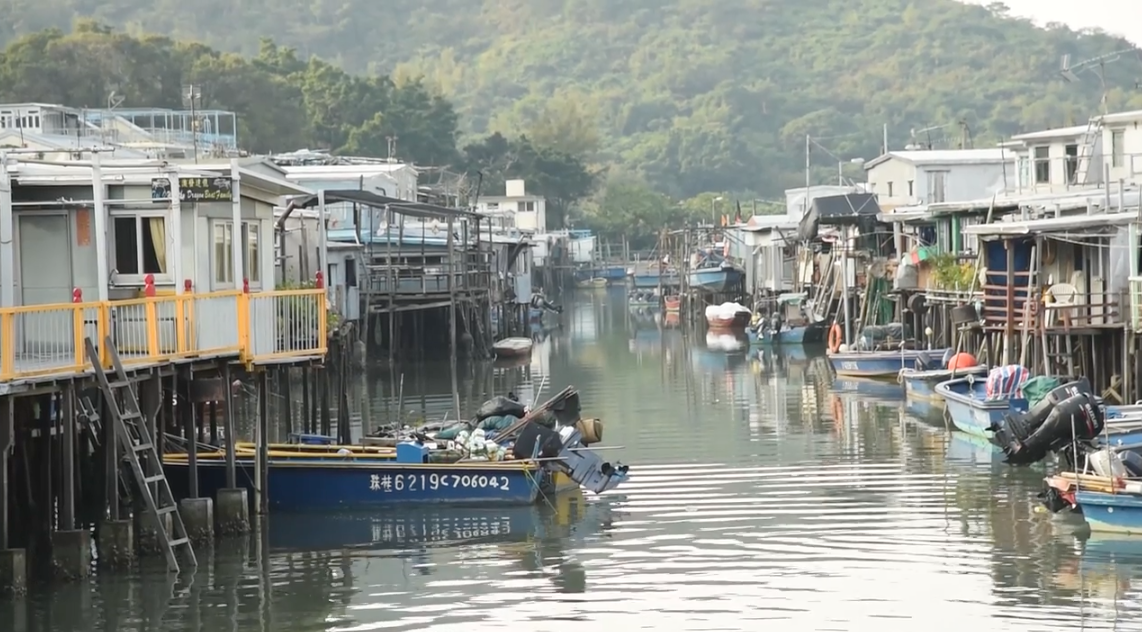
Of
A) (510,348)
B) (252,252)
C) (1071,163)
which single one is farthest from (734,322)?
(252,252)

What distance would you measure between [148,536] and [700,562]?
7.39m

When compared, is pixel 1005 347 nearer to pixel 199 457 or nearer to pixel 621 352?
pixel 199 457

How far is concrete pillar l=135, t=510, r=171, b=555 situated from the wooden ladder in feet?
0.54

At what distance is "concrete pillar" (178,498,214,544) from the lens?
26016mm

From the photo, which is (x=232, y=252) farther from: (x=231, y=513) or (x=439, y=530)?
(x=439, y=530)

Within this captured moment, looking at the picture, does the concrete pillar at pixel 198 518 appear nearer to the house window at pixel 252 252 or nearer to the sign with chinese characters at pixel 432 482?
the sign with chinese characters at pixel 432 482

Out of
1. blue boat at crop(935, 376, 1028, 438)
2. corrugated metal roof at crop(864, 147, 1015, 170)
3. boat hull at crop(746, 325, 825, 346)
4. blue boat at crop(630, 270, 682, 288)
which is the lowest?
blue boat at crop(935, 376, 1028, 438)

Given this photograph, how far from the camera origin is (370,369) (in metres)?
58.6

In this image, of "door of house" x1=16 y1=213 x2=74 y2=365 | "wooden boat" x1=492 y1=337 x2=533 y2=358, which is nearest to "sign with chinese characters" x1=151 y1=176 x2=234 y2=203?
"door of house" x1=16 y1=213 x2=74 y2=365

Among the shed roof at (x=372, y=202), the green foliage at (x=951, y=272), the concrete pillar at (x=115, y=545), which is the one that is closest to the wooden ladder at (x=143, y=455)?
the concrete pillar at (x=115, y=545)

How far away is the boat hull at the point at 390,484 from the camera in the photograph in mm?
29031

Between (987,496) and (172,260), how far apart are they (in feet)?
44.1

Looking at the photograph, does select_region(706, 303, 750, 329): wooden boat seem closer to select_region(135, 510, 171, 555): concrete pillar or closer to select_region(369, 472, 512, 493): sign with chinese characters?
select_region(369, 472, 512, 493): sign with chinese characters

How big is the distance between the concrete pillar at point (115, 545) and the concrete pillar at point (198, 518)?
160 centimetres
